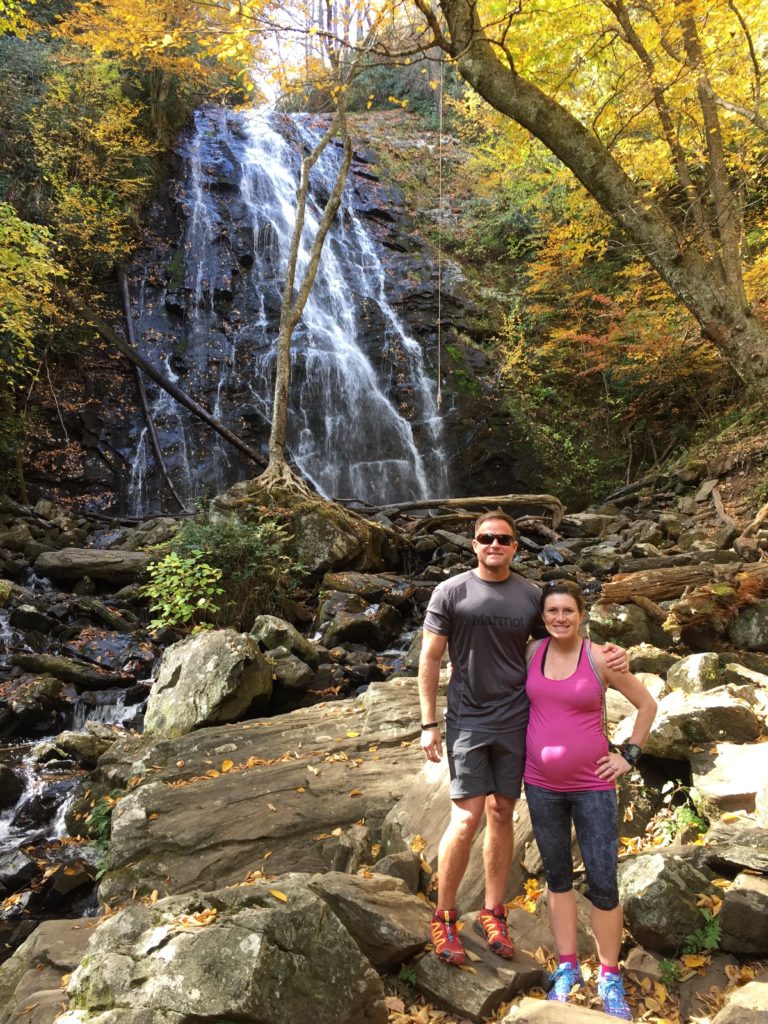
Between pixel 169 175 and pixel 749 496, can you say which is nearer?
pixel 749 496

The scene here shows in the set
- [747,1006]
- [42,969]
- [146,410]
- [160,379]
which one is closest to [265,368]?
[160,379]

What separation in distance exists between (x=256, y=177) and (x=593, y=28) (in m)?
14.2

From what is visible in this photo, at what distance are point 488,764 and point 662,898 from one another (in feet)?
2.77

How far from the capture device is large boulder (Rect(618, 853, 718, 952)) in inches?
98.0

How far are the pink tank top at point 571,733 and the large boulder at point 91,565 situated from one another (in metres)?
7.69

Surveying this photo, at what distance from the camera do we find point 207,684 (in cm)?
582

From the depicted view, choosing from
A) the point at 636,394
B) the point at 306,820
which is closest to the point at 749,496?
the point at 636,394

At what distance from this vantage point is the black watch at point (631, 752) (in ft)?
7.80

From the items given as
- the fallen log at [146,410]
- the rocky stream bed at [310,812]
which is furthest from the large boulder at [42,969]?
the fallen log at [146,410]

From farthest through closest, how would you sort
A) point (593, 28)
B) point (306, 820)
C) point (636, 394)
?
point (636, 394)
point (593, 28)
point (306, 820)

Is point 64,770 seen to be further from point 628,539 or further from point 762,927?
point 628,539

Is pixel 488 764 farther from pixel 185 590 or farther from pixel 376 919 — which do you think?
pixel 185 590

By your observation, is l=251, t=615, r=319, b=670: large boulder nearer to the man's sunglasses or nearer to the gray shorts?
the gray shorts

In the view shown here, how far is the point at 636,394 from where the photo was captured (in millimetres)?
16250
